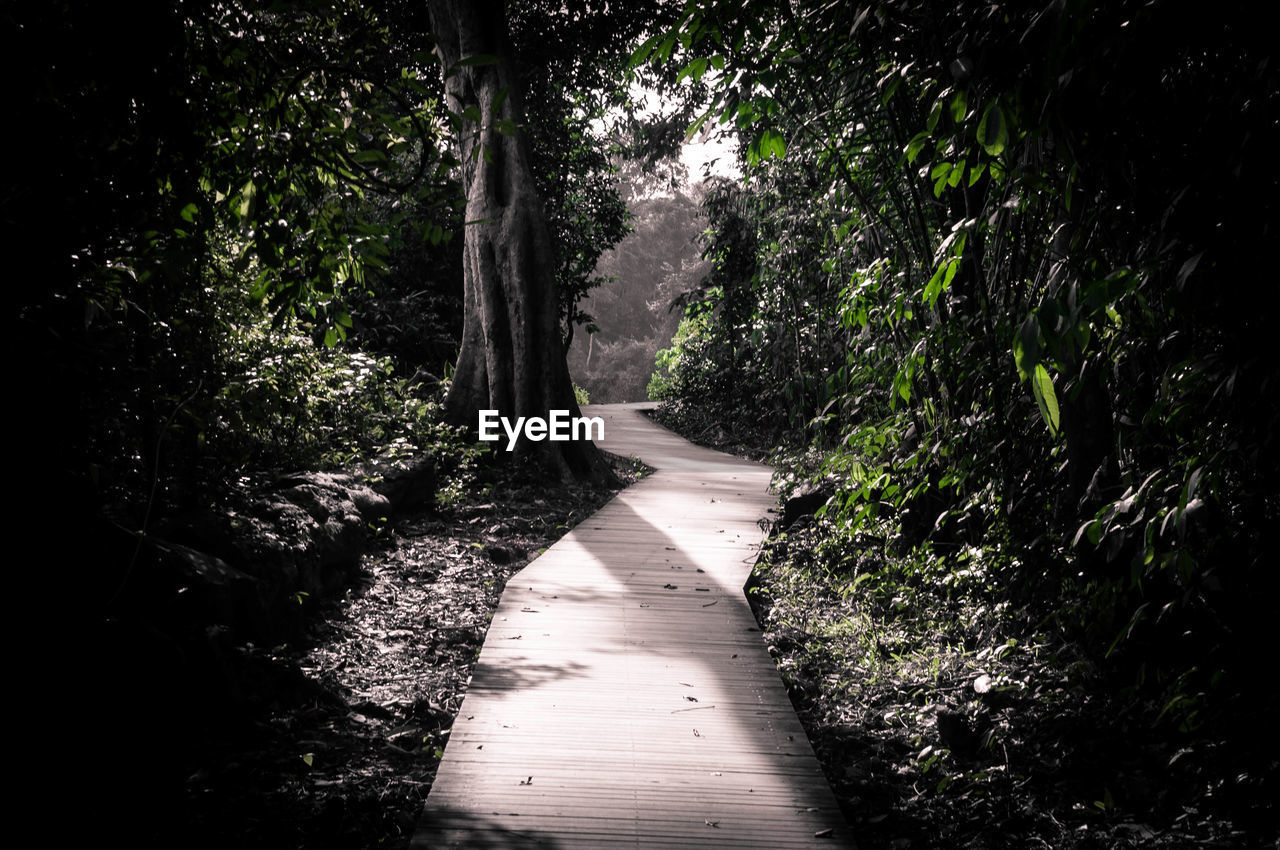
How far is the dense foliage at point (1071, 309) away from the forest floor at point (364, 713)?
7.51 feet

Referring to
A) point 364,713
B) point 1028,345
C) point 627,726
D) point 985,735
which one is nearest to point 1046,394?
point 1028,345

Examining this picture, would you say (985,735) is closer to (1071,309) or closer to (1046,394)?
(1046,394)

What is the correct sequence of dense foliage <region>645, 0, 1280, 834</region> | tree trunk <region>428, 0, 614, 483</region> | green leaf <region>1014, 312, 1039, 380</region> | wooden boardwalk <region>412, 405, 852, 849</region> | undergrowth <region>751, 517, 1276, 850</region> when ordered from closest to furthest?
green leaf <region>1014, 312, 1039, 380</region>
dense foliage <region>645, 0, 1280, 834</region>
undergrowth <region>751, 517, 1276, 850</region>
wooden boardwalk <region>412, 405, 852, 849</region>
tree trunk <region>428, 0, 614, 483</region>

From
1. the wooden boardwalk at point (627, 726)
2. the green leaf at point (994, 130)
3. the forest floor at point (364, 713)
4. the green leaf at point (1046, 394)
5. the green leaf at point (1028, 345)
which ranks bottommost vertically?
the forest floor at point (364, 713)

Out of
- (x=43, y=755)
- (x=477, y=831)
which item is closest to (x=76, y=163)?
(x=43, y=755)

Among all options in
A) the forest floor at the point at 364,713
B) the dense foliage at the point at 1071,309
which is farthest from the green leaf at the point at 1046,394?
the forest floor at the point at 364,713

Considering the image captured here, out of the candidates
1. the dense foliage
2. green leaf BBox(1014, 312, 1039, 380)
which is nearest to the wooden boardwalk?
the dense foliage

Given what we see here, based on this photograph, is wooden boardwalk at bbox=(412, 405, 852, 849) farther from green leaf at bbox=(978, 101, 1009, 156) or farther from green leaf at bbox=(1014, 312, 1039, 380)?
green leaf at bbox=(978, 101, 1009, 156)

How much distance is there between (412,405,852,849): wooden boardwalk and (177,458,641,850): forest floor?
0.22 m

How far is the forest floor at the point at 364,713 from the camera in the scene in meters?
2.95

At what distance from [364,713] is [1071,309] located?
3304 mm

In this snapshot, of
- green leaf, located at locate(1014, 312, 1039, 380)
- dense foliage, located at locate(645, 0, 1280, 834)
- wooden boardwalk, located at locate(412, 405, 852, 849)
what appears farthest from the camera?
wooden boardwalk, located at locate(412, 405, 852, 849)

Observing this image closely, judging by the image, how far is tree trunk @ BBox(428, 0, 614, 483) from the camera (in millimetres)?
9375

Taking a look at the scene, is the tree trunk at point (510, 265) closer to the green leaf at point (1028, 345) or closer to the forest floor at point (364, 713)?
the forest floor at point (364, 713)
